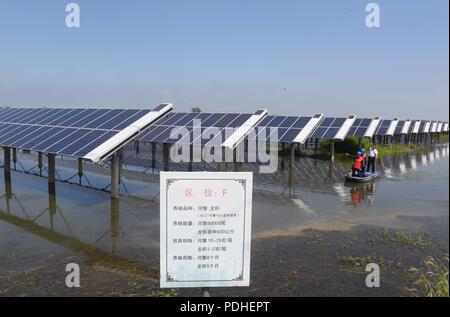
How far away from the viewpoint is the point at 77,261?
8.96 m

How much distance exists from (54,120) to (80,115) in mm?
1483

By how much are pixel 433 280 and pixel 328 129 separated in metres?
22.2

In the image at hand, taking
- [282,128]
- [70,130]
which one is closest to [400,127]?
[282,128]

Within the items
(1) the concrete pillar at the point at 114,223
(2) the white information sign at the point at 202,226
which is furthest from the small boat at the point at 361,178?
(2) the white information sign at the point at 202,226

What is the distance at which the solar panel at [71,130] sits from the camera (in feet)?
47.0

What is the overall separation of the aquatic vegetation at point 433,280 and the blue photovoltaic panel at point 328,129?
19352 millimetres

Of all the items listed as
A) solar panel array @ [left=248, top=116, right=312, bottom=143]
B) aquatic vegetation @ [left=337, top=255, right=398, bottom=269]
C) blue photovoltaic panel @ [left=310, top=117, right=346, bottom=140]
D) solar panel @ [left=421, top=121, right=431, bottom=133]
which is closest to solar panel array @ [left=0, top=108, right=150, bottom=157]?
aquatic vegetation @ [left=337, top=255, right=398, bottom=269]

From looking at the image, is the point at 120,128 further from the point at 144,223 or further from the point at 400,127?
the point at 400,127

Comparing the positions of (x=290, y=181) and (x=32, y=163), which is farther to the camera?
(x=32, y=163)

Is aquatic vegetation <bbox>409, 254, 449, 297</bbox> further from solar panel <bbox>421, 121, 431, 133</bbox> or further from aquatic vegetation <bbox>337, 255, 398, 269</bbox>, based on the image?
solar panel <bbox>421, 121, 431, 133</bbox>
